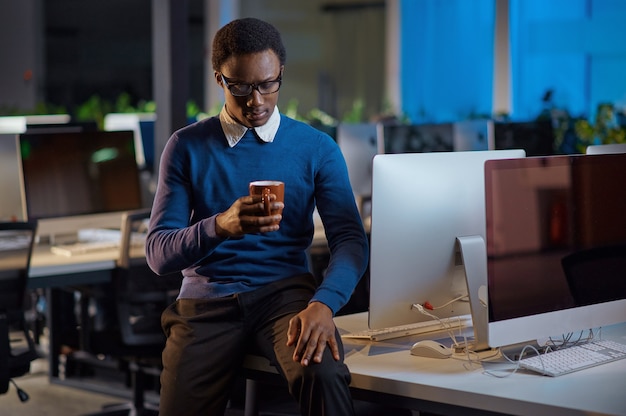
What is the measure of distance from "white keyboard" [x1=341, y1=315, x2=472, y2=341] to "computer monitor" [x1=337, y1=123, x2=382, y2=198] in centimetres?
316

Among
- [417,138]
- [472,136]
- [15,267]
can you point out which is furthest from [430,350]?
[472,136]

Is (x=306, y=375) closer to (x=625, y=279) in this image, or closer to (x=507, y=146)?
(x=625, y=279)

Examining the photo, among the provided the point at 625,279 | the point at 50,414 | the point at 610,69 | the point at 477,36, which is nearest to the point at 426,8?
the point at 477,36

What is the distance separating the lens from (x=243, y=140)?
8.05 feet

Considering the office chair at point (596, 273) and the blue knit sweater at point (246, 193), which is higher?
the blue knit sweater at point (246, 193)

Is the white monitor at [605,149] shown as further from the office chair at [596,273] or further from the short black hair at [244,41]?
the short black hair at [244,41]

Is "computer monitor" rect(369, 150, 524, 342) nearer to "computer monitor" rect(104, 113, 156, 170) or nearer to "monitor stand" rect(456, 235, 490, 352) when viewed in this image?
"monitor stand" rect(456, 235, 490, 352)

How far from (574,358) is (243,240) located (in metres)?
0.85

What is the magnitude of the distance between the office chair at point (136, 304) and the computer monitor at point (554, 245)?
2082 mm

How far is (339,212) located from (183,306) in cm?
46

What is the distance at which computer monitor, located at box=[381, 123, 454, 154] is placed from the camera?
5934mm

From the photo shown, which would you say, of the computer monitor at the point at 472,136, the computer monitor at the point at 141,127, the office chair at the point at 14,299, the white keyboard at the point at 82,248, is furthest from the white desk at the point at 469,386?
the computer monitor at the point at 141,127

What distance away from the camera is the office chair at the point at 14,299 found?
11.8ft

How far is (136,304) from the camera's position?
A: 4172 millimetres
